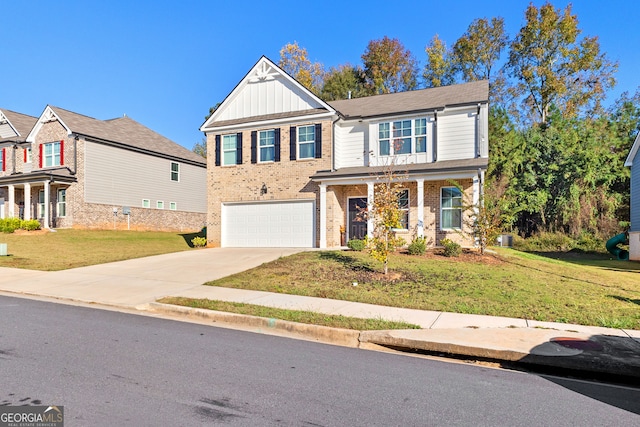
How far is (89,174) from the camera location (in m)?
27.7

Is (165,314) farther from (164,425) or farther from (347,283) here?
(164,425)

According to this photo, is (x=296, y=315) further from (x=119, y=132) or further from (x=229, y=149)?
(x=119, y=132)

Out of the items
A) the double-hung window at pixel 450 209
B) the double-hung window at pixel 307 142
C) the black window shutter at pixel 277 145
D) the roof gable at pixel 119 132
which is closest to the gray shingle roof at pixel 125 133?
the roof gable at pixel 119 132

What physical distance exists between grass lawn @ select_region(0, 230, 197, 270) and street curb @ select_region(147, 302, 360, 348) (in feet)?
25.4

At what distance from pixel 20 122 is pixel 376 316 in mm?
35508

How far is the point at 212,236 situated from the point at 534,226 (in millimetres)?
19439

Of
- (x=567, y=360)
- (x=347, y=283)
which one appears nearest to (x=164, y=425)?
(x=567, y=360)

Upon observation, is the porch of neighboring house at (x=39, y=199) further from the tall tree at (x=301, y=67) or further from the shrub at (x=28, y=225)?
the tall tree at (x=301, y=67)

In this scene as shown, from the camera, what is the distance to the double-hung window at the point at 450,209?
715 inches

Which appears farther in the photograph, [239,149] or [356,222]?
[239,149]

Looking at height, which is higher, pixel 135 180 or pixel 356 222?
pixel 135 180

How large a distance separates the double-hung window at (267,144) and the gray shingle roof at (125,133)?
44.2ft

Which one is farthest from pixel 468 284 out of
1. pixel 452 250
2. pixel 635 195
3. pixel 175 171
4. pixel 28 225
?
pixel 175 171

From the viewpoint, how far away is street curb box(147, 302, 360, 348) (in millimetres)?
7027
